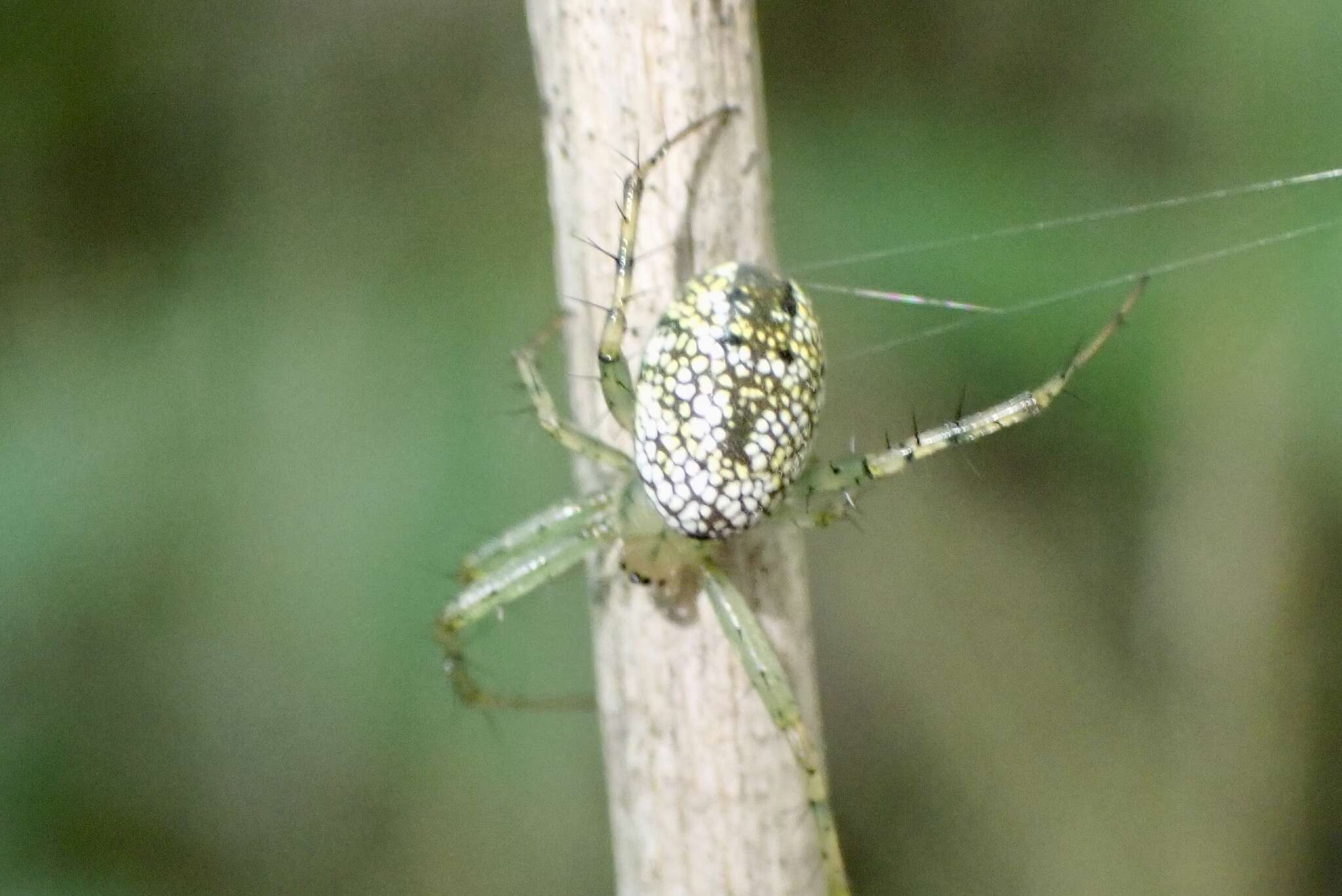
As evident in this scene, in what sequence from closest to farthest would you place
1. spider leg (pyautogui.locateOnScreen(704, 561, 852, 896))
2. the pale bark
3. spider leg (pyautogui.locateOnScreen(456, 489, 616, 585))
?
the pale bark → spider leg (pyautogui.locateOnScreen(704, 561, 852, 896)) → spider leg (pyautogui.locateOnScreen(456, 489, 616, 585))

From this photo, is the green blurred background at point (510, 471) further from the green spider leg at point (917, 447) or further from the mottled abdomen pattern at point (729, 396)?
the mottled abdomen pattern at point (729, 396)

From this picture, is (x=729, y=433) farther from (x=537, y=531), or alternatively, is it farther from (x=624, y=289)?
(x=537, y=531)

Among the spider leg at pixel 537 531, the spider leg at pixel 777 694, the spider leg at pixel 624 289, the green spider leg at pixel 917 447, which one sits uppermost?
the spider leg at pixel 624 289

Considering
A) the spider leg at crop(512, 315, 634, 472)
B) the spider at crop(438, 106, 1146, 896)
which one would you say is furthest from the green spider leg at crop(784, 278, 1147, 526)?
the spider leg at crop(512, 315, 634, 472)

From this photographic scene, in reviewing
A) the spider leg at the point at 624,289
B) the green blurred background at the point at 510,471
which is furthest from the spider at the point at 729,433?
the green blurred background at the point at 510,471

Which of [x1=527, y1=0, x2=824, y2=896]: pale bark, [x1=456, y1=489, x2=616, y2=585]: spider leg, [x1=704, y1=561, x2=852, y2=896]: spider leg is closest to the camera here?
[x1=527, y1=0, x2=824, y2=896]: pale bark

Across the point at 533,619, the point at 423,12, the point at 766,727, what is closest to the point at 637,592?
the point at 766,727

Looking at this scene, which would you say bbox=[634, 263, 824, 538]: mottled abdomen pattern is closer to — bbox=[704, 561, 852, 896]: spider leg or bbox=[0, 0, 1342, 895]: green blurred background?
bbox=[704, 561, 852, 896]: spider leg

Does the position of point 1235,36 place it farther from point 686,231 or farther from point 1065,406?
point 686,231
